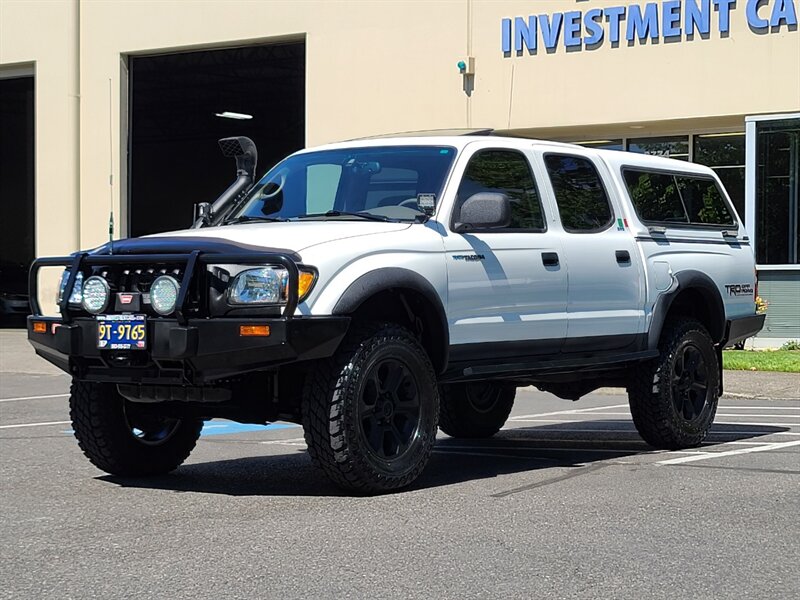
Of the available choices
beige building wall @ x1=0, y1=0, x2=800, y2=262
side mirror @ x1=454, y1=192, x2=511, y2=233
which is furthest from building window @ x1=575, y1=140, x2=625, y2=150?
side mirror @ x1=454, y1=192, x2=511, y2=233

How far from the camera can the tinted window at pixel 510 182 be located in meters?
8.37

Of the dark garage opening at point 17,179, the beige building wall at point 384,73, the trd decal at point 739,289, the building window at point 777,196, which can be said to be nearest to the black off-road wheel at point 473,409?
the trd decal at point 739,289

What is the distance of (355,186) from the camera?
8438 mm

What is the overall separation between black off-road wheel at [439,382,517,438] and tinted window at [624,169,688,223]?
66.0 inches

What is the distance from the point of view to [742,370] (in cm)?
1742

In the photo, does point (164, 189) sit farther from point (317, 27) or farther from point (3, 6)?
point (317, 27)

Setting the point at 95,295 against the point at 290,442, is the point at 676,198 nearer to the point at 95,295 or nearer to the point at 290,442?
the point at 290,442

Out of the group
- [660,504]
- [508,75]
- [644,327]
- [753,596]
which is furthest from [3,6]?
[753,596]

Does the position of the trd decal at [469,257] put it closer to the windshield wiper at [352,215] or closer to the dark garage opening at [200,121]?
the windshield wiper at [352,215]

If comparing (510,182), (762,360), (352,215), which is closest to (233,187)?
(352,215)

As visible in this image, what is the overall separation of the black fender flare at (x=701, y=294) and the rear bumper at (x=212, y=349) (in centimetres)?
317

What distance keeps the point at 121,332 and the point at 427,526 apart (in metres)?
1.98

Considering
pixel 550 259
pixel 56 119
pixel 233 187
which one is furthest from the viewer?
pixel 56 119

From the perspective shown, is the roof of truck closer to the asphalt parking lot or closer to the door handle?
the door handle
